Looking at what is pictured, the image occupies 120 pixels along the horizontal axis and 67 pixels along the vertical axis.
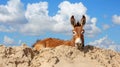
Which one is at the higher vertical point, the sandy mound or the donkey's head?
the donkey's head

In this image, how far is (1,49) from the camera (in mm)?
11289

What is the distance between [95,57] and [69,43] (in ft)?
17.4

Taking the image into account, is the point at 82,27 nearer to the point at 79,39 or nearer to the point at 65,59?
the point at 79,39

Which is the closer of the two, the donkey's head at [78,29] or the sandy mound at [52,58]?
the sandy mound at [52,58]

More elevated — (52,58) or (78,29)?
(78,29)

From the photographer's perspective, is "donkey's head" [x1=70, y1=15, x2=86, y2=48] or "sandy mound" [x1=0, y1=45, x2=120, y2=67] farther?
"donkey's head" [x1=70, y1=15, x2=86, y2=48]

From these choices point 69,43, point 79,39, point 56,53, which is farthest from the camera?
point 69,43

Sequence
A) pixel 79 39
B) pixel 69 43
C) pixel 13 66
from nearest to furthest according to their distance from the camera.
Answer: pixel 13 66
pixel 79 39
pixel 69 43

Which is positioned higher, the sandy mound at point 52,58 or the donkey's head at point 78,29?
the donkey's head at point 78,29

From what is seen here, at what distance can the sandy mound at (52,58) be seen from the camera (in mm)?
11047

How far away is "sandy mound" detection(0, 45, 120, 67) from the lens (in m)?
Answer: 11.0

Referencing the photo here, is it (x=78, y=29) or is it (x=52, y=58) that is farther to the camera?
(x=78, y=29)

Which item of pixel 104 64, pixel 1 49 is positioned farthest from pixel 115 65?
pixel 1 49

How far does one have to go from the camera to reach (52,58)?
1131 cm
